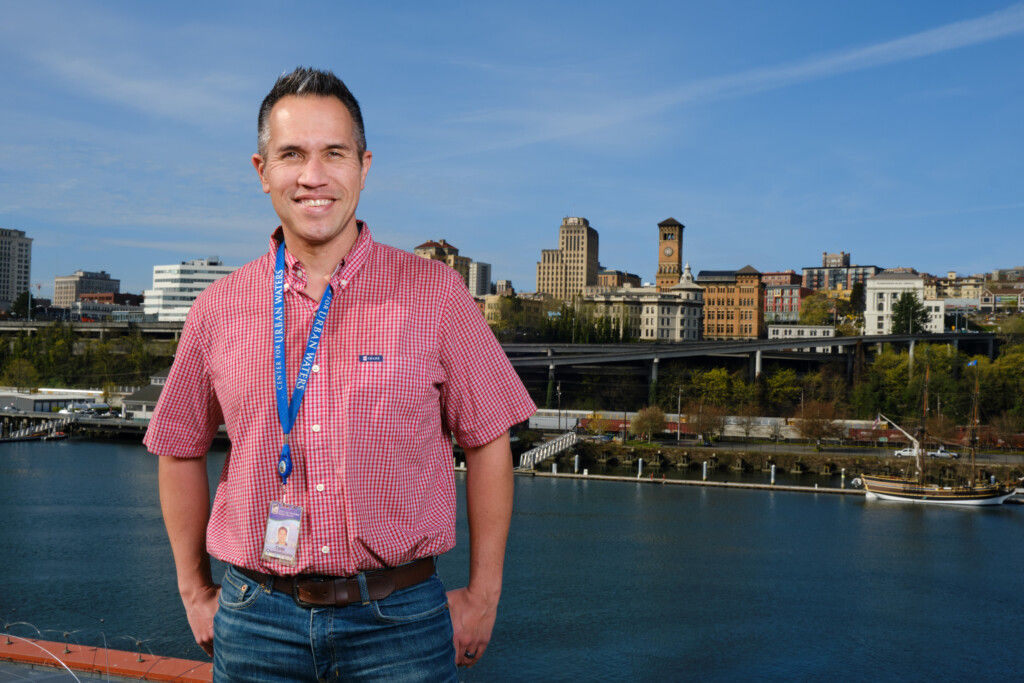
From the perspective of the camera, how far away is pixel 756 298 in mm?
65250

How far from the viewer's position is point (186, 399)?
1403 mm

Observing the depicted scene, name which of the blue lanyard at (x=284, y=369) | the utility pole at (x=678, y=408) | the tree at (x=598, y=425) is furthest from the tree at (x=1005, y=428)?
the blue lanyard at (x=284, y=369)

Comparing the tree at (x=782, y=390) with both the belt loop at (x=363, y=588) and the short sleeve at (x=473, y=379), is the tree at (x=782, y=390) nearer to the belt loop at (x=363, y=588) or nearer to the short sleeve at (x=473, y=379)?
the short sleeve at (x=473, y=379)

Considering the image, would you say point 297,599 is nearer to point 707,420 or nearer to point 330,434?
point 330,434

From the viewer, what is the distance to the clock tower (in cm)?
7538

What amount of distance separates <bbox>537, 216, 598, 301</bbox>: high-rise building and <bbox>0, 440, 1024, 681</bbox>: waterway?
71849 mm

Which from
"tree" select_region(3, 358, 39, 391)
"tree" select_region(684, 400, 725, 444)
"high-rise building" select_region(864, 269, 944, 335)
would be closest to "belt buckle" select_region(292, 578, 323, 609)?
"tree" select_region(684, 400, 725, 444)

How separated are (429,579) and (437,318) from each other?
38cm

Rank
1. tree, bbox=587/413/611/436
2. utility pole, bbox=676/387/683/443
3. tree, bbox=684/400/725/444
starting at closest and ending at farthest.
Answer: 1. tree, bbox=684/400/725/444
2. tree, bbox=587/413/611/436
3. utility pole, bbox=676/387/683/443

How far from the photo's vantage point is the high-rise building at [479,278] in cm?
9929

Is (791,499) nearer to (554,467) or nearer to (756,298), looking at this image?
(554,467)

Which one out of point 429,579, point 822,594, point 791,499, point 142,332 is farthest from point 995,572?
point 142,332

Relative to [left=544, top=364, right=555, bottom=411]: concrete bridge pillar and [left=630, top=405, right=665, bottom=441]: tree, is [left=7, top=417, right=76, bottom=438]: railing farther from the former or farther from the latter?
[left=630, top=405, right=665, bottom=441]: tree

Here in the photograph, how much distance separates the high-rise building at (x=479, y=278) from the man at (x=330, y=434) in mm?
96113
